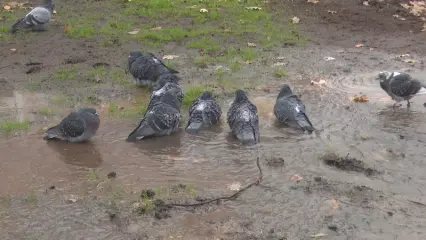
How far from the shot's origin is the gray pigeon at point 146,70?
9.88 metres

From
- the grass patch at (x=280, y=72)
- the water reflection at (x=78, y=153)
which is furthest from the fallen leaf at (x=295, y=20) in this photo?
the water reflection at (x=78, y=153)

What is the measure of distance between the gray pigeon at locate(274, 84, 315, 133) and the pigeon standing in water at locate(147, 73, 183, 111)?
156 centimetres

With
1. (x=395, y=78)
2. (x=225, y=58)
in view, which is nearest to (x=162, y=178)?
(x=395, y=78)

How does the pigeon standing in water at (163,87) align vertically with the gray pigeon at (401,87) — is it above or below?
below

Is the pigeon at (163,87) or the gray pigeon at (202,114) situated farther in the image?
the pigeon at (163,87)

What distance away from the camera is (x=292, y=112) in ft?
27.1

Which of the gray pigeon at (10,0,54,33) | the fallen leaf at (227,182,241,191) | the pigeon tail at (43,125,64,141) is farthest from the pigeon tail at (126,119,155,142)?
the gray pigeon at (10,0,54,33)

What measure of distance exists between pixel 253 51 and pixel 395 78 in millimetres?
3791

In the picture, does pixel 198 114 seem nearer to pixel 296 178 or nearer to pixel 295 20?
pixel 296 178

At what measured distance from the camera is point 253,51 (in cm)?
1216

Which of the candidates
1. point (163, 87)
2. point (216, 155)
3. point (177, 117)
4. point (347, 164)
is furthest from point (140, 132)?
point (347, 164)

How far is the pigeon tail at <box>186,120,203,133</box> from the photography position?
26.6 ft

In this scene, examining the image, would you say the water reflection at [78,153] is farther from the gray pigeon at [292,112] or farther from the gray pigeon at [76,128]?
the gray pigeon at [292,112]

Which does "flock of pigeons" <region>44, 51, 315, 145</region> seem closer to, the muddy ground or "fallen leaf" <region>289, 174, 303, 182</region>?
the muddy ground
